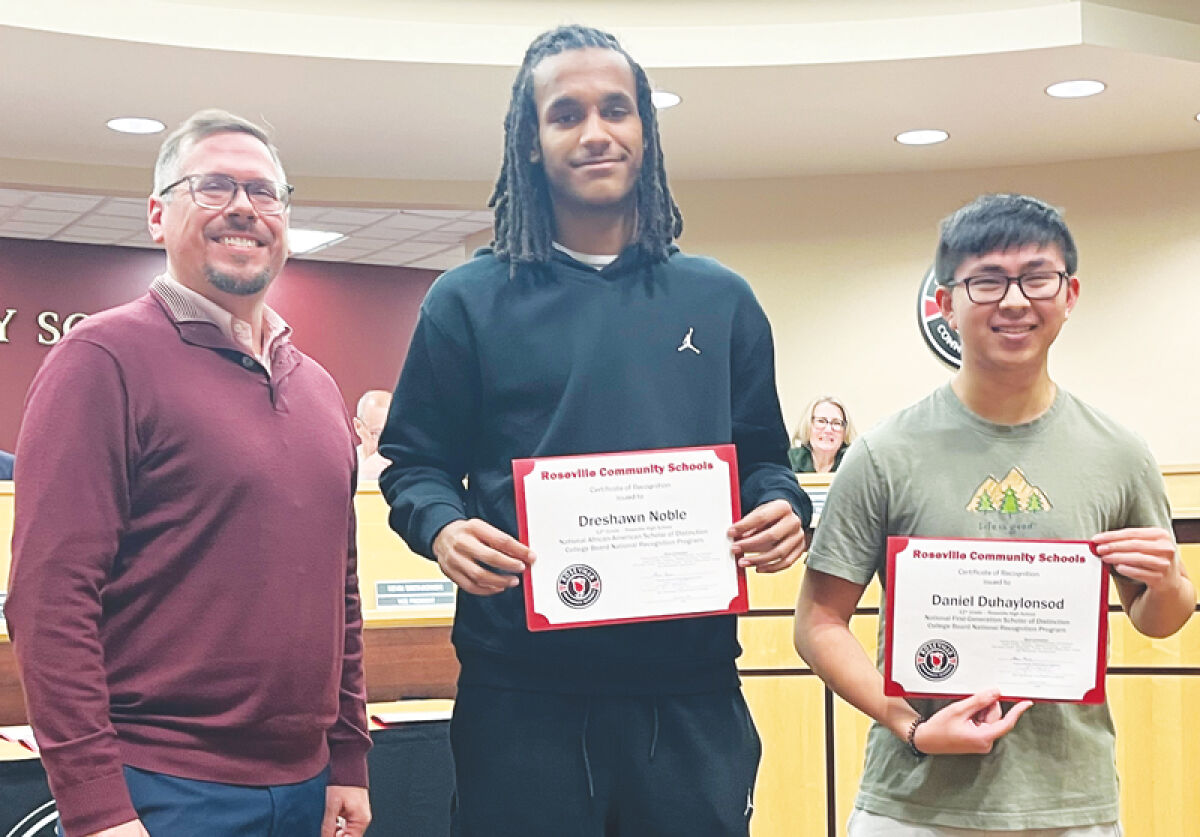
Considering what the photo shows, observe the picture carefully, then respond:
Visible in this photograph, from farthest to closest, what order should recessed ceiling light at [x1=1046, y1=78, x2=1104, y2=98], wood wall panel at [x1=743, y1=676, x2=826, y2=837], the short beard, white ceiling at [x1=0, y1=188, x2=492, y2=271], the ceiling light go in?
the ceiling light, white ceiling at [x1=0, y1=188, x2=492, y2=271], recessed ceiling light at [x1=1046, y1=78, x2=1104, y2=98], wood wall panel at [x1=743, y1=676, x2=826, y2=837], the short beard

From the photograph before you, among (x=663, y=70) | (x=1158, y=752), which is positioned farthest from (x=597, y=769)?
(x=663, y=70)

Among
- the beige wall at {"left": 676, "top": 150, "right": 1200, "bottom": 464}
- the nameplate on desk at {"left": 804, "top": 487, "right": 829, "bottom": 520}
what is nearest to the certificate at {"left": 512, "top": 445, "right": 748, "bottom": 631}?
the nameplate on desk at {"left": 804, "top": 487, "right": 829, "bottom": 520}

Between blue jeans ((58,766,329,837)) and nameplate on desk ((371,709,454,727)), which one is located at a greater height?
blue jeans ((58,766,329,837))

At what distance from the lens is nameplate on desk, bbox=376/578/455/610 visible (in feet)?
11.5

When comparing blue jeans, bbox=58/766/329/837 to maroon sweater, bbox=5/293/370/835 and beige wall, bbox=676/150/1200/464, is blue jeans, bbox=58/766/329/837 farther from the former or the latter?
beige wall, bbox=676/150/1200/464

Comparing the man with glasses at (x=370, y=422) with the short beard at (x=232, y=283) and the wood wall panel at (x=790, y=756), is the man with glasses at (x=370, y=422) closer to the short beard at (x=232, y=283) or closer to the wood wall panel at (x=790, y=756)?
the wood wall panel at (x=790, y=756)

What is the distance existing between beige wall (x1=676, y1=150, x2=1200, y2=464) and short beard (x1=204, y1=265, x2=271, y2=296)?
5.85 meters

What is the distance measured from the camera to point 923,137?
650 cm

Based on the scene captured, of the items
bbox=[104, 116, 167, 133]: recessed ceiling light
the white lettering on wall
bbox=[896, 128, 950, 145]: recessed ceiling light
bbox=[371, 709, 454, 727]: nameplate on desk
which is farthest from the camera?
the white lettering on wall

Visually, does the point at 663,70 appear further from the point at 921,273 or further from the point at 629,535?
the point at 629,535

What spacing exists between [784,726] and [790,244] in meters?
4.01

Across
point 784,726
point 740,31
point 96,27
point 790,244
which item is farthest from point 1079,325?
point 96,27

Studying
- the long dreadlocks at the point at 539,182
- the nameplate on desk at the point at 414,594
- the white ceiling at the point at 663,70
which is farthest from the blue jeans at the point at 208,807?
the white ceiling at the point at 663,70

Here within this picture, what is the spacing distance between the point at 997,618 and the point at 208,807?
1011mm
